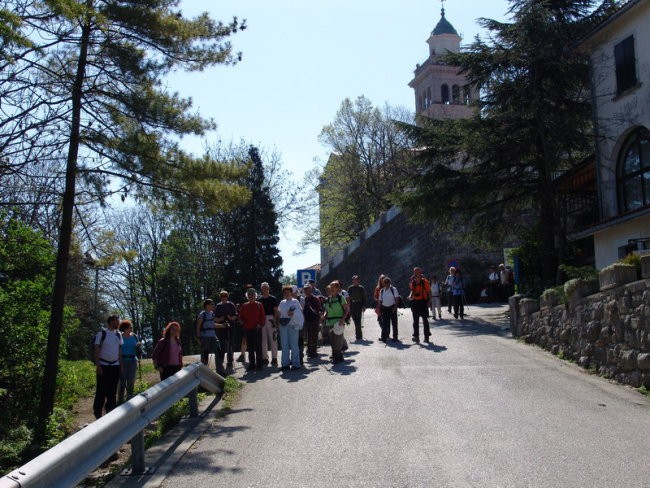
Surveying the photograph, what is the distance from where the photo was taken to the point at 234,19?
13.3m

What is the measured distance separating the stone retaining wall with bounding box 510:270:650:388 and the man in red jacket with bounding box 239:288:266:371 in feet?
19.2

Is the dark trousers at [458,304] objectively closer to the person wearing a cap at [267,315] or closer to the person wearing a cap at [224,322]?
the person wearing a cap at [267,315]

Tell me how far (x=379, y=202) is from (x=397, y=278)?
15532mm

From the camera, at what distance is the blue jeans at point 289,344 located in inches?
521

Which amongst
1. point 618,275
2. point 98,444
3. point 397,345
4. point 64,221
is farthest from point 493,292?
point 98,444

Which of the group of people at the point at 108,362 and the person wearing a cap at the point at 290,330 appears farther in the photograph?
the person wearing a cap at the point at 290,330

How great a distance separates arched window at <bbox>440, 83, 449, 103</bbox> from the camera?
239ft

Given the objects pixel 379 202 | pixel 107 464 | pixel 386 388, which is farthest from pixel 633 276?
pixel 379 202

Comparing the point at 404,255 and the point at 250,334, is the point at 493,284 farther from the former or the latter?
the point at 250,334

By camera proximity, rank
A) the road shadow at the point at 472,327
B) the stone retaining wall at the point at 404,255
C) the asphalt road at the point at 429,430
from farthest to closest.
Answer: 1. the stone retaining wall at the point at 404,255
2. the road shadow at the point at 472,327
3. the asphalt road at the point at 429,430

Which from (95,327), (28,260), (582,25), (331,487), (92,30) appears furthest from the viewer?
(95,327)

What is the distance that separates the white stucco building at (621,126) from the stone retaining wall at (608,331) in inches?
225

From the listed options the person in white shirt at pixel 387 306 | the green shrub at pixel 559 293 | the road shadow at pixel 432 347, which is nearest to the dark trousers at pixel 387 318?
the person in white shirt at pixel 387 306

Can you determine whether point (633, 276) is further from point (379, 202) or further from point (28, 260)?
point (379, 202)
